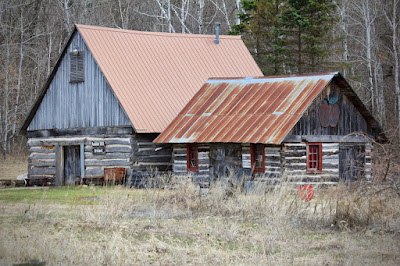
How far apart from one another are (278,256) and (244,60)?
23635 millimetres

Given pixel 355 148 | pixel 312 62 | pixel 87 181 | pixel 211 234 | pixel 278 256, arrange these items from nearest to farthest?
pixel 278 256 → pixel 211 234 → pixel 355 148 → pixel 87 181 → pixel 312 62

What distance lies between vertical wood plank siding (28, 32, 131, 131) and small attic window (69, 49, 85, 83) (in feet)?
0.63

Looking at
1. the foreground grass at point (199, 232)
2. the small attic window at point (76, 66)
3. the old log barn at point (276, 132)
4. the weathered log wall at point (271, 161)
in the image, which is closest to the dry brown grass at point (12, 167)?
the small attic window at point (76, 66)

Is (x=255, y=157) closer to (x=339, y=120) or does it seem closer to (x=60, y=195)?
(x=339, y=120)

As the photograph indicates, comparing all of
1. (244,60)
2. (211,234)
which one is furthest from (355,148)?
(211,234)

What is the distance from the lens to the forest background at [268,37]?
137 ft

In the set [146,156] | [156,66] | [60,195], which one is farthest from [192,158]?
[60,195]

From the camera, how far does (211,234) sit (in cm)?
1584

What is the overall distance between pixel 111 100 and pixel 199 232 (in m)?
15.8

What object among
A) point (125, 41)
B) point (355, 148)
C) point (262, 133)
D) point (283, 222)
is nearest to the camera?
point (283, 222)

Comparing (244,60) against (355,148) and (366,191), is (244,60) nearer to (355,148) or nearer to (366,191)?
(355,148)

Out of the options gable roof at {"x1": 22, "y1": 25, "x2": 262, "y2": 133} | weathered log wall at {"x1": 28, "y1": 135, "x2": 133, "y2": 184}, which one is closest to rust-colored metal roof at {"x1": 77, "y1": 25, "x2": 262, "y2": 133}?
gable roof at {"x1": 22, "y1": 25, "x2": 262, "y2": 133}

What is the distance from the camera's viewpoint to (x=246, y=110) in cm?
2869

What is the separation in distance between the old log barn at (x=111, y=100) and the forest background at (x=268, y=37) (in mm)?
8089
